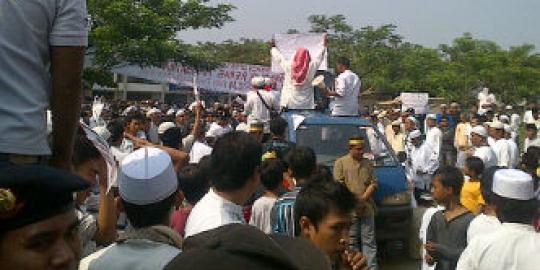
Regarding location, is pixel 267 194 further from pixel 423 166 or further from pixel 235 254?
pixel 423 166

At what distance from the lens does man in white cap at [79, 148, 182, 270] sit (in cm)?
242

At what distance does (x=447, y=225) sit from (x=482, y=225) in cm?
41

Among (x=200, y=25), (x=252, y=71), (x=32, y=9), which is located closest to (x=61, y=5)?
(x=32, y=9)

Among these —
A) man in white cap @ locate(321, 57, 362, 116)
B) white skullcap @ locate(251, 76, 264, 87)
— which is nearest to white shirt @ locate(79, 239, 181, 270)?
man in white cap @ locate(321, 57, 362, 116)

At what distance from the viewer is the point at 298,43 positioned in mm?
11266

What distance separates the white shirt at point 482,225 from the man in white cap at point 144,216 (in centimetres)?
217

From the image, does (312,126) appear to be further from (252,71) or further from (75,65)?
(252,71)

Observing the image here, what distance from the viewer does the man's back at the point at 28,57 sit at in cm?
191

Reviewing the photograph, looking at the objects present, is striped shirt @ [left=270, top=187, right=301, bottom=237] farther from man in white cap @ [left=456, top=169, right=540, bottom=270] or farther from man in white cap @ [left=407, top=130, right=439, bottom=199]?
man in white cap @ [left=407, top=130, right=439, bottom=199]

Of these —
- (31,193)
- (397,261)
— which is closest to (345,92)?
(397,261)

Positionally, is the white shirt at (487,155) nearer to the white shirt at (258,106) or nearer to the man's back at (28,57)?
the white shirt at (258,106)

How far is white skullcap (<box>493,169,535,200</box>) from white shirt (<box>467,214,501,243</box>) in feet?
1.31

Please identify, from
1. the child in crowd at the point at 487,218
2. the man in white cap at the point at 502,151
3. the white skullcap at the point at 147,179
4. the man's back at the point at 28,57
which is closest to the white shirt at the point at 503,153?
the man in white cap at the point at 502,151

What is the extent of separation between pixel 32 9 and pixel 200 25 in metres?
16.8
